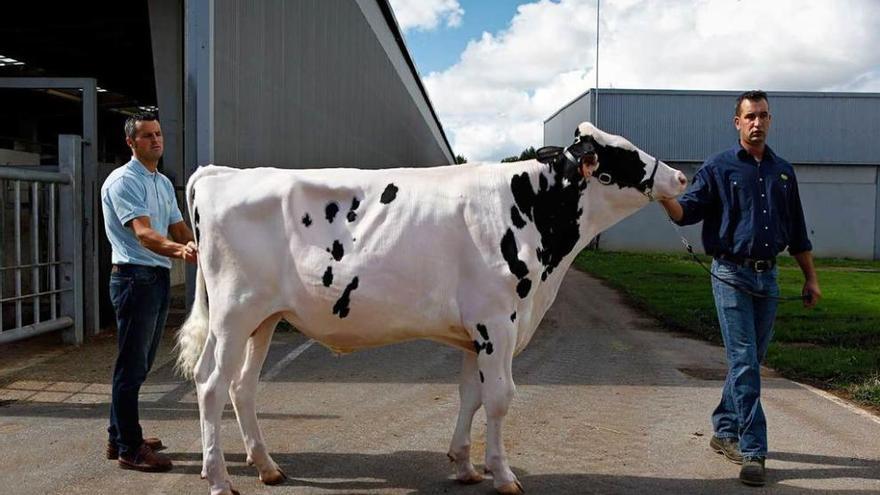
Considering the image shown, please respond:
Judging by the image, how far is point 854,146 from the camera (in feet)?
105

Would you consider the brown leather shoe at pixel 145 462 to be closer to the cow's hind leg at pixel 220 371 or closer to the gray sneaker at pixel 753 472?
the cow's hind leg at pixel 220 371

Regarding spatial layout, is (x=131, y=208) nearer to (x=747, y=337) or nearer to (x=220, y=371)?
(x=220, y=371)

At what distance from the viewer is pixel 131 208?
456 cm

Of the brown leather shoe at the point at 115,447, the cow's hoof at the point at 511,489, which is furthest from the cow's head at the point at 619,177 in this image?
the brown leather shoe at the point at 115,447

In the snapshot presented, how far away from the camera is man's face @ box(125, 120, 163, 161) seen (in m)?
4.70

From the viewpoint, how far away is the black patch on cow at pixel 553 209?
4.43 meters

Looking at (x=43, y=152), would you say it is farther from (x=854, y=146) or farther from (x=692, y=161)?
(x=854, y=146)

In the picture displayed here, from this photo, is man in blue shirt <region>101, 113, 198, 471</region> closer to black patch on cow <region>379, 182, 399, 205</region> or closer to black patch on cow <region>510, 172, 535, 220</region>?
black patch on cow <region>379, 182, 399, 205</region>

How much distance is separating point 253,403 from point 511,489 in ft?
5.41

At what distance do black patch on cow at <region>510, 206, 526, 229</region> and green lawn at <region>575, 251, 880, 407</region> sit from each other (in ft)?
13.9

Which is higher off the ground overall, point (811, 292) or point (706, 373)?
point (811, 292)

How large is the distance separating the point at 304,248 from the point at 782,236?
3.05 metres

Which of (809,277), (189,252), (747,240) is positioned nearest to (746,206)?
(747,240)

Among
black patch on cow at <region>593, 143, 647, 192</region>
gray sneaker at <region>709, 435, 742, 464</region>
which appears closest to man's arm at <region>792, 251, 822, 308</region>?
gray sneaker at <region>709, 435, 742, 464</region>
